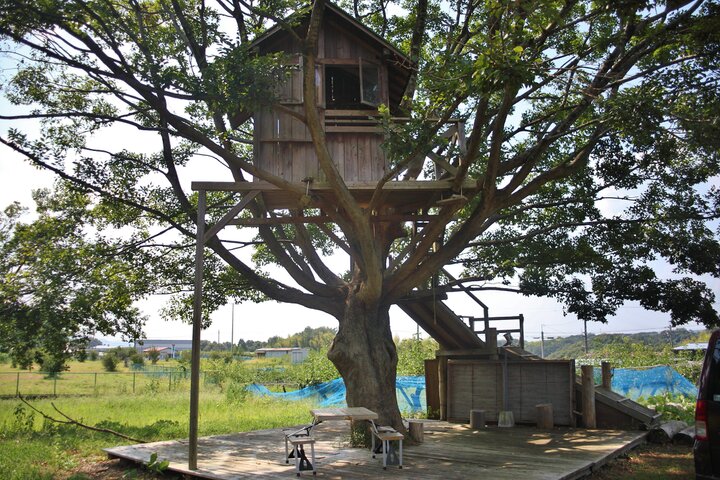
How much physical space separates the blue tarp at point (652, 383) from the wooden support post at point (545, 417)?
3.97m

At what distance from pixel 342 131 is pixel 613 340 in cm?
3178

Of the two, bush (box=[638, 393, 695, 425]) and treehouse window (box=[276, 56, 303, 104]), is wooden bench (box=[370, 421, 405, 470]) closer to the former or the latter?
treehouse window (box=[276, 56, 303, 104])

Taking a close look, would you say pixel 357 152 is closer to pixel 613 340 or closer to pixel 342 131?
pixel 342 131

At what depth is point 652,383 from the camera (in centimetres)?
1672

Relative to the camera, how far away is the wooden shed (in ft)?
37.6

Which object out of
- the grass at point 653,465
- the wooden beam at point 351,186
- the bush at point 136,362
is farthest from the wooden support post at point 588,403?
the bush at point 136,362

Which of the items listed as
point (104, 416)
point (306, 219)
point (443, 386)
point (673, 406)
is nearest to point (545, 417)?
point (443, 386)

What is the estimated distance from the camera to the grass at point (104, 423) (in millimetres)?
11125

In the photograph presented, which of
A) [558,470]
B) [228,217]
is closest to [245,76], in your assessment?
[228,217]

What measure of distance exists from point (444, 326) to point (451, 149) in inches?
229

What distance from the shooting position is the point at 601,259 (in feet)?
45.8

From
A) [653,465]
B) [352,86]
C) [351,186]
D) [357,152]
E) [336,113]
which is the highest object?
[352,86]

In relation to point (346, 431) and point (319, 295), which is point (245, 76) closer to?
point (319, 295)

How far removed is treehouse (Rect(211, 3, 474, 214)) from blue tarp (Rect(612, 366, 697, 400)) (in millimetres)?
9283
